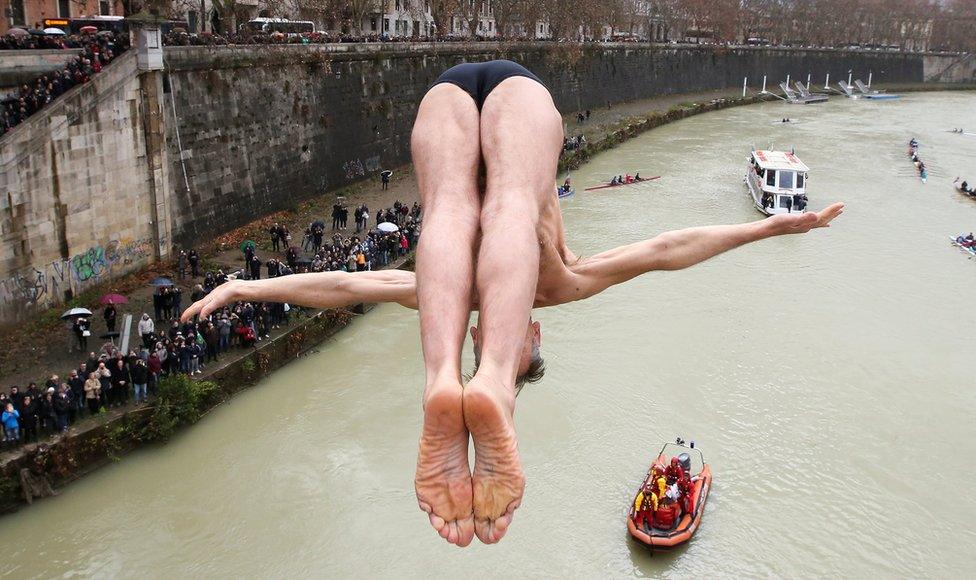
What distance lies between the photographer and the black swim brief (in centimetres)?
405

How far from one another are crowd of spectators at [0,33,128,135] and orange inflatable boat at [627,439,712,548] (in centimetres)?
1144

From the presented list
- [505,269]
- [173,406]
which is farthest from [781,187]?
[505,269]

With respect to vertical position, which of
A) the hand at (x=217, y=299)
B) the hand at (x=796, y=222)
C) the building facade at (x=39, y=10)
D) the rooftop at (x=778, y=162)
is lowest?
the rooftop at (x=778, y=162)

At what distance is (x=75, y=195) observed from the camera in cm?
1644

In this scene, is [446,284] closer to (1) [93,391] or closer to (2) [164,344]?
(1) [93,391]

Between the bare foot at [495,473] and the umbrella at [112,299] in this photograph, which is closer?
the bare foot at [495,473]

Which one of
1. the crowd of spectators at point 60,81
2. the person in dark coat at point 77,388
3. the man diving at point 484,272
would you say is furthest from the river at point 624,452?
the man diving at point 484,272

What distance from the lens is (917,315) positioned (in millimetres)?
18781

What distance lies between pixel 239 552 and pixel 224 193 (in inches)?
465

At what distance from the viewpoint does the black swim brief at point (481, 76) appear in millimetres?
4047

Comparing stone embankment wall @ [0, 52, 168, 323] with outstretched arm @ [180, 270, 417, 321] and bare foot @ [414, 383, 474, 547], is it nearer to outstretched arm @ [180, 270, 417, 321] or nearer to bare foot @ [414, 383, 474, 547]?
outstretched arm @ [180, 270, 417, 321]

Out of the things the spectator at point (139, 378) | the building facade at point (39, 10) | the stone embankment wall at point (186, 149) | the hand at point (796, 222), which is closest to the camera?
the hand at point (796, 222)

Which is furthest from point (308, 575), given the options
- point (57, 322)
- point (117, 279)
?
point (117, 279)

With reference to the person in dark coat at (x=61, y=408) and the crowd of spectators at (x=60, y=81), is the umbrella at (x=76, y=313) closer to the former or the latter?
the person in dark coat at (x=61, y=408)
